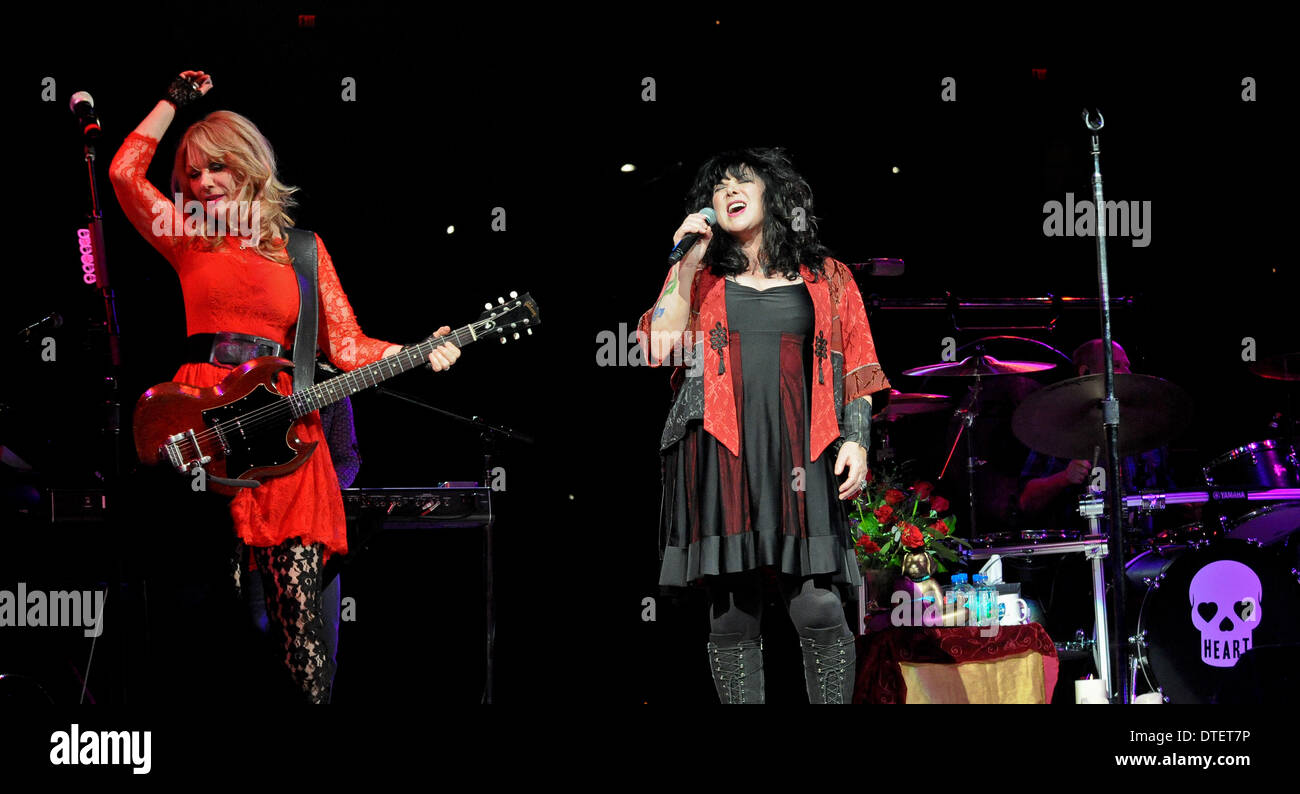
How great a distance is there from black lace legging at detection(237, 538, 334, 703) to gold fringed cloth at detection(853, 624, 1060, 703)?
201 centimetres

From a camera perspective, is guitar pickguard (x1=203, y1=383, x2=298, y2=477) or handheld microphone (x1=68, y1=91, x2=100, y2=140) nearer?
guitar pickguard (x1=203, y1=383, x2=298, y2=477)

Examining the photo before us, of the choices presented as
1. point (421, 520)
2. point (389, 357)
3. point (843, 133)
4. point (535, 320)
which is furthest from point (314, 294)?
point (843, 133)

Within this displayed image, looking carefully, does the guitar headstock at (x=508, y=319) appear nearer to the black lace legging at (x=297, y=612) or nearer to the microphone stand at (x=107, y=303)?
the black lace legging at (x=297, y=612)

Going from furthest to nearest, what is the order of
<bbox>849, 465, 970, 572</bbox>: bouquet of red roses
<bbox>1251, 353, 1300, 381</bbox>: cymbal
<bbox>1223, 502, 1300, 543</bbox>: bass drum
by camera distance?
<bbox>1251, 353, 1300, 381</bbox>: cymbal
<bbox>1223, 502, 1300, 543</bbox>: bass drum
<bbox>849, 465, 970, 572</bbox>: bouquet of red roses

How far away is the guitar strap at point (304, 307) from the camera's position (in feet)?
9.66

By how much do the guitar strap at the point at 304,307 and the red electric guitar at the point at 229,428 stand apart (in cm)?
9

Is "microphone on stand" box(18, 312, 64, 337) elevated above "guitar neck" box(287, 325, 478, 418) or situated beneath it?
elevated above

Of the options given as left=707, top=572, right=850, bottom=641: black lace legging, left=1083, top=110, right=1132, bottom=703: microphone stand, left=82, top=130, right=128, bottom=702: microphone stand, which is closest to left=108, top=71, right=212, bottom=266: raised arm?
left=82, top=130, right=128, bottom=702: microphone stand

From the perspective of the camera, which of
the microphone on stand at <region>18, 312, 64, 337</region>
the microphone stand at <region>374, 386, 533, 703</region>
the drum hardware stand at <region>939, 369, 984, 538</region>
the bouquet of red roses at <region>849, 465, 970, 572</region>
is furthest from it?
the drum hardware stand at <region>939, 369, 984, 538</region>

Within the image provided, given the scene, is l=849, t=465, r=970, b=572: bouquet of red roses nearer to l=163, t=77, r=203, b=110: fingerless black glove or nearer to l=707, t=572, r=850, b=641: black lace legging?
l=707, t=572, r=850, b=641: black lace legging

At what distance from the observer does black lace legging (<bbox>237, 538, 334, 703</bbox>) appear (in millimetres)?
2773

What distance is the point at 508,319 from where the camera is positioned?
320cm
